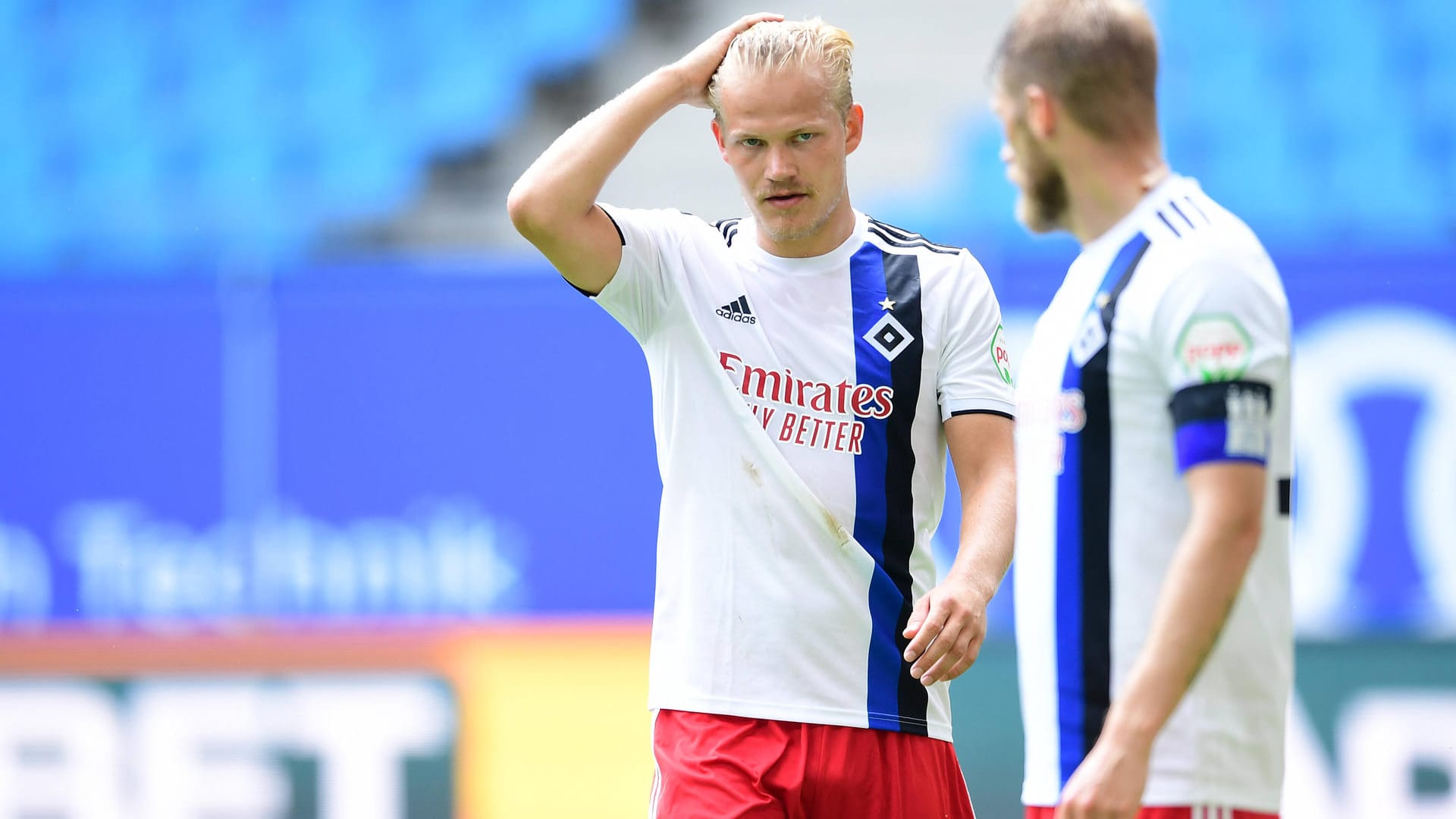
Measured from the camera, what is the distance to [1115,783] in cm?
211

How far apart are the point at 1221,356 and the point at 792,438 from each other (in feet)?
3.97

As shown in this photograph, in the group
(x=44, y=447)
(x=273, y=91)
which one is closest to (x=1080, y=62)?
(x=44, y=447)

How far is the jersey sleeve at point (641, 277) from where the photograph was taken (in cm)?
337

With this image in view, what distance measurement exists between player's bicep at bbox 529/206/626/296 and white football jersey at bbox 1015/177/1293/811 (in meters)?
1.20

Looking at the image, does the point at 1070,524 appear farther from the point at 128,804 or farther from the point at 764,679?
the point at 128,804

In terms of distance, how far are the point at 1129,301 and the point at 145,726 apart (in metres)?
5.45

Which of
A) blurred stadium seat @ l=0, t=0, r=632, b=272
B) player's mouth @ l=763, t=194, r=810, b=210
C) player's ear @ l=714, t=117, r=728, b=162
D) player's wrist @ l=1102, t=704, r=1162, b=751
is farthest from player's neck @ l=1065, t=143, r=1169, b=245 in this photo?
blurred stadium seat @ l=0, t=0, r=632, b=272

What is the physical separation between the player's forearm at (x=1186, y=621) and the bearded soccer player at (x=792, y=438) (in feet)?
3.13

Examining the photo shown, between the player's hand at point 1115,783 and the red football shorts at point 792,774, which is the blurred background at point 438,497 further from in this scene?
the player's hand at point 1115,783

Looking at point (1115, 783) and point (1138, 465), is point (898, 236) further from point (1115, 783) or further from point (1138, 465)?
point (1115, 783)

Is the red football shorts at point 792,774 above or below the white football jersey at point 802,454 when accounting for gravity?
below

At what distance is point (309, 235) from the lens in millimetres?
7977

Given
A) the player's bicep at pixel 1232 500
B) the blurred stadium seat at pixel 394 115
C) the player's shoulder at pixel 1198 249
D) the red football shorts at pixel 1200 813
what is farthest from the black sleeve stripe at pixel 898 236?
the blurred stadium seat at pixel 394 115

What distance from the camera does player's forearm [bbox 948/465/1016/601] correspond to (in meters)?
3.09
